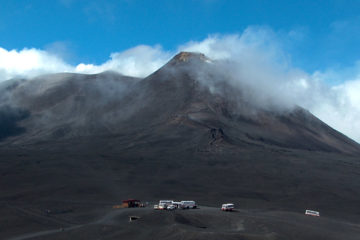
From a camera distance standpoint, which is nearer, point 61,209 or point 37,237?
point 37,237

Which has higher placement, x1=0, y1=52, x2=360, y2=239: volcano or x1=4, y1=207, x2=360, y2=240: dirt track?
x1=0, y1=52, x2=360, y2=239: volcano

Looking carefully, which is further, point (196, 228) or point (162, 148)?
point (162, 148)

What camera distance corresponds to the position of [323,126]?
5522 inches

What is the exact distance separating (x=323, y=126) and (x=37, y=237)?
11086 centimetres

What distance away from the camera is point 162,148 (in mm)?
102438

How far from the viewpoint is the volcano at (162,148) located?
2815 inches

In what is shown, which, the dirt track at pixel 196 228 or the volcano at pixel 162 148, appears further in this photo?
the volcano at pixel 162 148

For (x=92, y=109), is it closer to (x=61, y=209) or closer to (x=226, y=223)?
(x=61, y=209)

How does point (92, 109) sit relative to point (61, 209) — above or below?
above

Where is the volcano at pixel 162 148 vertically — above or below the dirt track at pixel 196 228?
above

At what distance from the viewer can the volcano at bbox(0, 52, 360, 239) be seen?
71.5m

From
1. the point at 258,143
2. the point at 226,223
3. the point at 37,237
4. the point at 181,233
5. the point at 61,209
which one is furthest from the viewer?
the point at 258,143

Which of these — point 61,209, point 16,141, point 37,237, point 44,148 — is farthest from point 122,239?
point 16,141

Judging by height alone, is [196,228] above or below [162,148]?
below
